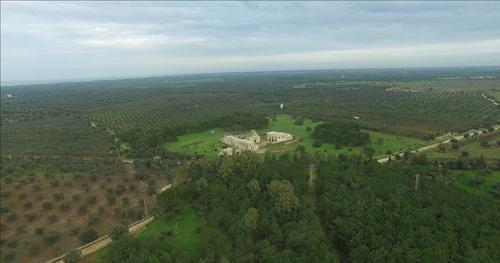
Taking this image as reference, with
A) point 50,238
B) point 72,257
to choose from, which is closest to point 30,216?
point 50,238

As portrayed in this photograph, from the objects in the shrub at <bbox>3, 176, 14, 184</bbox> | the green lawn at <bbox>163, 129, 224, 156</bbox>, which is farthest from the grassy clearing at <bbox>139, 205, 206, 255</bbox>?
the shrub at <bbox>3, 176, 14, 184</bbox>

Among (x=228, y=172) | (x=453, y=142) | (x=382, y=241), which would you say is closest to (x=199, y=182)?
(x=228, y=172)

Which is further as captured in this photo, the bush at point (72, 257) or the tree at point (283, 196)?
the tree at point (283, 196)

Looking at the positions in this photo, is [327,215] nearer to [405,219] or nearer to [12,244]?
[405,219]

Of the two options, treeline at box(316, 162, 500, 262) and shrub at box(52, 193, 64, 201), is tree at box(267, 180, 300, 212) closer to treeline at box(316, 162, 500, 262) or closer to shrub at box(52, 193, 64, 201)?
treeline at box(316, 162, 500, 262)

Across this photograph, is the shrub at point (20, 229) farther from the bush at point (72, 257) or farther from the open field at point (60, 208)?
the bush at point (72, 257)

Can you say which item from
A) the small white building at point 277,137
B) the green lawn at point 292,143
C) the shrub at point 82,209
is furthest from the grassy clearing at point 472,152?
the shrub at point 82,209
